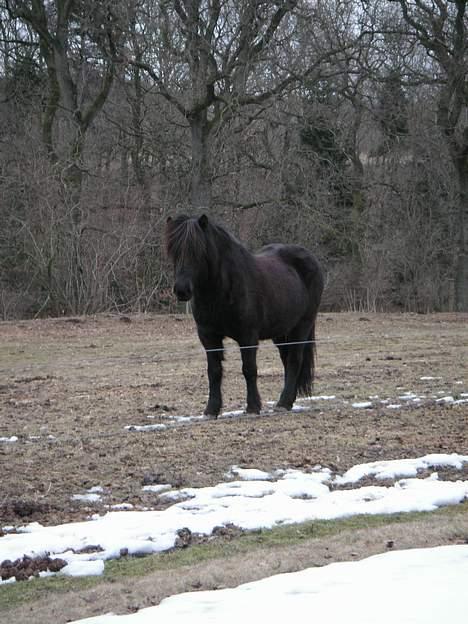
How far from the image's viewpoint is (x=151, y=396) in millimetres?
10969

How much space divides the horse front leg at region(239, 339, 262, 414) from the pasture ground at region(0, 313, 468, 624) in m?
0.16

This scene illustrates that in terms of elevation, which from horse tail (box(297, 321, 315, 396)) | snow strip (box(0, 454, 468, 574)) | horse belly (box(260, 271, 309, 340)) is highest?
horse belly (box(260, 271, 309, 340))

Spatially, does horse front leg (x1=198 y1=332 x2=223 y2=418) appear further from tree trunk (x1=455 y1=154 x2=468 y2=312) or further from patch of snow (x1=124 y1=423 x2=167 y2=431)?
tree trunk (x1=455 y1=154 x2=468 y2=312)

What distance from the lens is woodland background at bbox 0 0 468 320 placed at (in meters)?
23.6

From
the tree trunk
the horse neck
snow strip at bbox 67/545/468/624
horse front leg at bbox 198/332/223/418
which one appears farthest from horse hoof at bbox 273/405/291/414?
the tree trunk

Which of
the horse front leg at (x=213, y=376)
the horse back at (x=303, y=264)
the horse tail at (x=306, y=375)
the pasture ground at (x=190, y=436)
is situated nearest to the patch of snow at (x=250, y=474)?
the pasture ground at (x=190, y=436)

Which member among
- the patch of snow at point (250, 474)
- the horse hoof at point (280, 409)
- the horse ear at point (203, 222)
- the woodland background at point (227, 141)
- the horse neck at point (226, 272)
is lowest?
the patch of snow at point (250, 474)

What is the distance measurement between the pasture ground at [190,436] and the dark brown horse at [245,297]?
47cm

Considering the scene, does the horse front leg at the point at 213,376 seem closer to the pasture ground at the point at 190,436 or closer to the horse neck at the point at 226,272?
the pasture ground at the point at 190,436

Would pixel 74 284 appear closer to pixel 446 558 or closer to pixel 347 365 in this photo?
pixel 347 365

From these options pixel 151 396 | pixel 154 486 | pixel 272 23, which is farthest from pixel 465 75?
pixel 154 486

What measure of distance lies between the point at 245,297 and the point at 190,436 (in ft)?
5.66

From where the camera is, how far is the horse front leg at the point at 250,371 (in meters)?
9.34

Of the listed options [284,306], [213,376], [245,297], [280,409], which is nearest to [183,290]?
[245,297]
